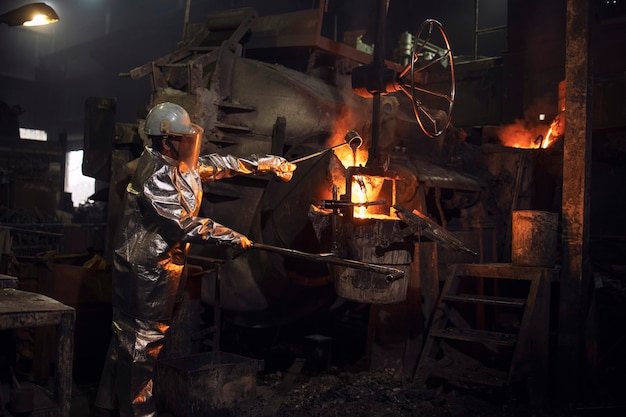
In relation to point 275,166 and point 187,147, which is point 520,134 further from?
point 187,147

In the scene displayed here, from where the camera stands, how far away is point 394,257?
18.9 ft

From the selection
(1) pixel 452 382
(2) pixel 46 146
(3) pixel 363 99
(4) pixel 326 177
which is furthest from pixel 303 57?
(2) pixel 46 146

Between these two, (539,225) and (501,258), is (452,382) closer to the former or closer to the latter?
(539,225)

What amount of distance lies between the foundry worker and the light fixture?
13.1 feet

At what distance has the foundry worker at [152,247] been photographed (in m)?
4.82

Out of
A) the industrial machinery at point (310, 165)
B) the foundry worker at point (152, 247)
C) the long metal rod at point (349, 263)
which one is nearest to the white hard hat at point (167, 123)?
the foundry worker at point (152, 247)

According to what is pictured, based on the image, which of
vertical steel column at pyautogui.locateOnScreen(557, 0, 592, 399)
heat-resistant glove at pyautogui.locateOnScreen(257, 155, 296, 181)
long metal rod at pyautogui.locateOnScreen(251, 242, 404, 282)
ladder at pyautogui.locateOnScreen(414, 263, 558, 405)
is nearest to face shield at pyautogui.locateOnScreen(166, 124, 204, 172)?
heat-resistant glove at pyautogui.locateOnScreen(257, 155, 296, 181)

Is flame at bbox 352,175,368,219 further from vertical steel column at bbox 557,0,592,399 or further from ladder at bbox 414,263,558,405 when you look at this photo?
vertical steel column at bbox 557,0,592,399

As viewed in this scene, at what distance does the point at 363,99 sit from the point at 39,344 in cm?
492

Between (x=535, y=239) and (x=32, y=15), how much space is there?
6785 mm

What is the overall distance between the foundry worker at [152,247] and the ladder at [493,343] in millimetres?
2449

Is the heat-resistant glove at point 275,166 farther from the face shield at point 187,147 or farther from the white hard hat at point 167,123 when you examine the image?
the white hard hat at point 167,123

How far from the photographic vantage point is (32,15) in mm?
7883

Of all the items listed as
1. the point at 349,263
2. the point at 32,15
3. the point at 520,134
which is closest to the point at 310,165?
the point at 349,263
